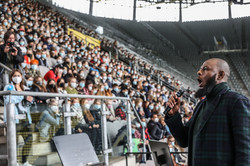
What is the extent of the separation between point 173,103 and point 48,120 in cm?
179

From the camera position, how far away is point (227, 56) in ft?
90.9

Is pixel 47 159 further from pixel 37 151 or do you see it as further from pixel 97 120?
pixel 97 120

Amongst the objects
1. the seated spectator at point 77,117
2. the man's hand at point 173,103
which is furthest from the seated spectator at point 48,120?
the man's hand at point 173,103

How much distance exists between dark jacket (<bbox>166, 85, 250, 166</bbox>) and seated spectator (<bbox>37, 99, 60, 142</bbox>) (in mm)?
1975

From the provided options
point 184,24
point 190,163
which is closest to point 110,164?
point 190,163

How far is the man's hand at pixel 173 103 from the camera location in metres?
2.20

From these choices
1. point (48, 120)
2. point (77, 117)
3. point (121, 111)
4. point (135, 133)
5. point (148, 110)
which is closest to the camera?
point (48, 120)

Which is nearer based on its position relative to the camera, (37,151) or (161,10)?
(37,151)

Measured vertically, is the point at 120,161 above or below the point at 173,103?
below

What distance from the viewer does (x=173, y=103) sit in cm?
221

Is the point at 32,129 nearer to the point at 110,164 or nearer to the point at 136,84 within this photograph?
the point at 110,164

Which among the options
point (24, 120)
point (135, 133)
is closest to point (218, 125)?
point (24, 120)

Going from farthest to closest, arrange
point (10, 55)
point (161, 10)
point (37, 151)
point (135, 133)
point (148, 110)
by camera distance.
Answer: point (161, 10) → point (148, 110) → point (10, 55) → point (135, 133) → point (37, 151)

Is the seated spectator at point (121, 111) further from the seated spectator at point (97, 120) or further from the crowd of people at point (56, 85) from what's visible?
the seated spectator at point (97, 120)
